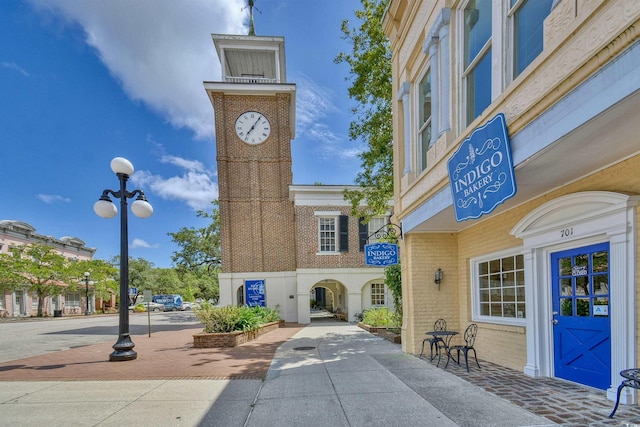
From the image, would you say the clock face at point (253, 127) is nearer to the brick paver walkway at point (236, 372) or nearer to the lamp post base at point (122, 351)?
the brick paver walkway at point (236, 372)

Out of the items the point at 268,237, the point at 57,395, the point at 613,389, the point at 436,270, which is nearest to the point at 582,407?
the point at 613,389

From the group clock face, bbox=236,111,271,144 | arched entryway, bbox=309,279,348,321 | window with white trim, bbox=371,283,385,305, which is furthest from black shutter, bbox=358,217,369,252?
clock face, bbox=236,111,271,144

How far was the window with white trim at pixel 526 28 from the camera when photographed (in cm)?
398

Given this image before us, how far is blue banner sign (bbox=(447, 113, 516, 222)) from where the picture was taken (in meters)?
3.94

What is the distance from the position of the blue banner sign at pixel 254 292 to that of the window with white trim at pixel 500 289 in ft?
31.8

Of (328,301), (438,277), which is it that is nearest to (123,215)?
(438,277)

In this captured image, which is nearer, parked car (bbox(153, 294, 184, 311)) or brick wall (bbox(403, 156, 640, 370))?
brick wall (bbox(403, 156, 640, 370))

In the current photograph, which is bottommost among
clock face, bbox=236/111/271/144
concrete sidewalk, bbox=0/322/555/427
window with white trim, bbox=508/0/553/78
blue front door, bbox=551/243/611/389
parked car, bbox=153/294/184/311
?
parked car, bbox=153/294/184/311

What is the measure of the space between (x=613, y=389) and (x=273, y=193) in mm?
16134

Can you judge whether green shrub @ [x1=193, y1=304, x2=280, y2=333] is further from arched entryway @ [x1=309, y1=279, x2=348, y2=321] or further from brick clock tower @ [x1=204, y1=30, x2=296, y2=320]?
arched entryway @ [x1=309, y1=279, x2=348, y2=321]

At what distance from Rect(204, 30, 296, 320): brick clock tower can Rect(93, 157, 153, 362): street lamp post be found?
375 inches

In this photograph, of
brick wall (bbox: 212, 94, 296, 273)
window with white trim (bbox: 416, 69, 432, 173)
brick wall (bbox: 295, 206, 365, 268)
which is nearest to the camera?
window with white trim (bbox: 416, 69, 432, 173)

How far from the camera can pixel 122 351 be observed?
8.04 meters

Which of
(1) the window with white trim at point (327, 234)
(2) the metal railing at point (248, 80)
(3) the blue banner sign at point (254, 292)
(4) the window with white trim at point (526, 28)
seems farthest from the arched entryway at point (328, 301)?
(4) the window with white trim at point (526, 28)
